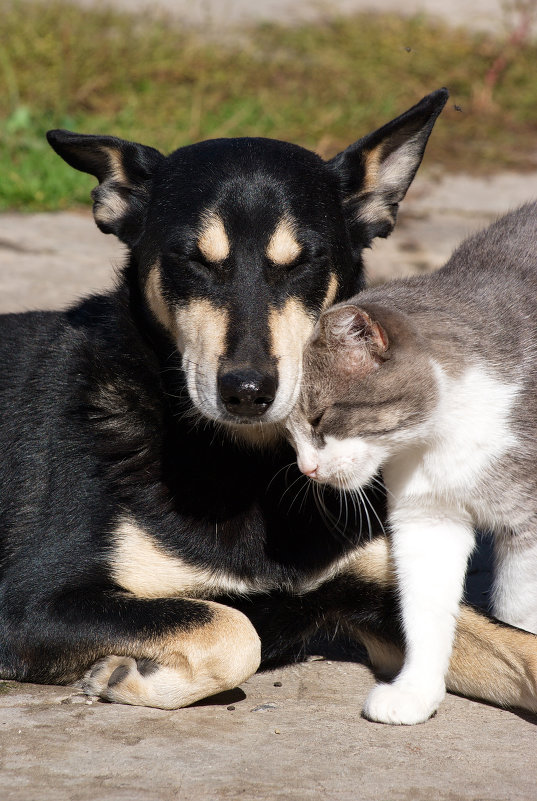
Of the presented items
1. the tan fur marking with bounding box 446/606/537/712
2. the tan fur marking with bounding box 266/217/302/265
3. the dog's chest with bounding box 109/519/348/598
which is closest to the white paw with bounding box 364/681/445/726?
the tan fur marking with bounding box 446/606/537/712

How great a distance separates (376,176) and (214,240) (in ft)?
2.42

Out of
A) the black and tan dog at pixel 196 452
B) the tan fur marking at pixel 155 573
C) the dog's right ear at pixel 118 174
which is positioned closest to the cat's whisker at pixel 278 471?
the black and tan dog at pixel 196 452

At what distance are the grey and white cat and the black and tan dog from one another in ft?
0.46

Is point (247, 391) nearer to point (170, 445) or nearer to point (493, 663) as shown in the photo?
point (170, 445)

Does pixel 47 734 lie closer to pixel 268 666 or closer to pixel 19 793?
pixel 19 793

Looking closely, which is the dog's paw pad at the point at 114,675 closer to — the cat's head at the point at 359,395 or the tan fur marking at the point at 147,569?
the tan fur marking at the point at 147,569

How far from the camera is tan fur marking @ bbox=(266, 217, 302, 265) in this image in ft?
10.7

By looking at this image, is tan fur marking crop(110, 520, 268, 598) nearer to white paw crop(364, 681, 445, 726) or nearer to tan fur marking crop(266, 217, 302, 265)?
white paw crop(364, 681, 445, 726)

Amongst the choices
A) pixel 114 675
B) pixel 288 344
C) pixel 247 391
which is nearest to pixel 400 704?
pixel 114 675

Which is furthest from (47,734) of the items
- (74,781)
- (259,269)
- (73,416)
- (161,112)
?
(161,112)

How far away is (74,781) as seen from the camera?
2.53 m

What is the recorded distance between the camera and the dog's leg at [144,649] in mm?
3055

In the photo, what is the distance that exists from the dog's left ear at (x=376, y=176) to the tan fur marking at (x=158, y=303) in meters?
0.70

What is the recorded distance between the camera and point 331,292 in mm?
3488
